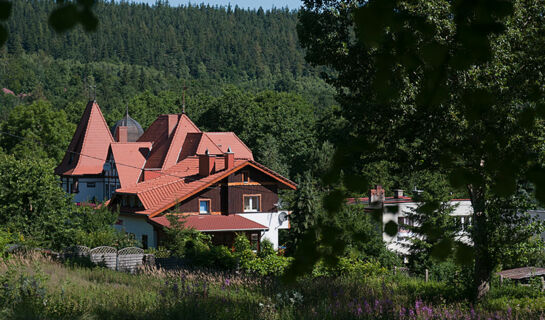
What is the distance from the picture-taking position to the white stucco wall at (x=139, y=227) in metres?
33.4

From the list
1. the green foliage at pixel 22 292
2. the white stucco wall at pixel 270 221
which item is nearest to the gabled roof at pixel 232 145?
the white stucco wall at pixel 270 221

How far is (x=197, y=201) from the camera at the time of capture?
35.1 meters

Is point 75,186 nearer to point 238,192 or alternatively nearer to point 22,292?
point 238,192

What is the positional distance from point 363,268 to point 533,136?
5322 millimetres

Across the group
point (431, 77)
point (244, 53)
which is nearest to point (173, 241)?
point (431, 77)

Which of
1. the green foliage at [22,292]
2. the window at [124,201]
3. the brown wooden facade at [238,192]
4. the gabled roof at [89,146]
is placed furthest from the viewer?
the gabled roof at [89,146]

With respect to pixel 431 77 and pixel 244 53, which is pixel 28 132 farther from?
pixel 244 53

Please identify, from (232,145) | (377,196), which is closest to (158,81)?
(232,145)

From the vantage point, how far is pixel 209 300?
9281 millimetres

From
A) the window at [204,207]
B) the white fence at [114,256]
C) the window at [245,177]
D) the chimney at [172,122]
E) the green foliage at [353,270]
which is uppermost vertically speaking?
the chimney at [172,122]

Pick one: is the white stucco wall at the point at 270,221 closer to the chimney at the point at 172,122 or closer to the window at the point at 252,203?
the window at the point at 252,203

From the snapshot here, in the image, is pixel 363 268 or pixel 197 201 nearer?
pixel 363 268

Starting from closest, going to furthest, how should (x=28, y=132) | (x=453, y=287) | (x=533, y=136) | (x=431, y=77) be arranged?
(x=431, y=77) < (x=533, y=136) < (x=453, y=287) < (x=28, y=132)

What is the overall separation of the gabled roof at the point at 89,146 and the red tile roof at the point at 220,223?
19.9 m
